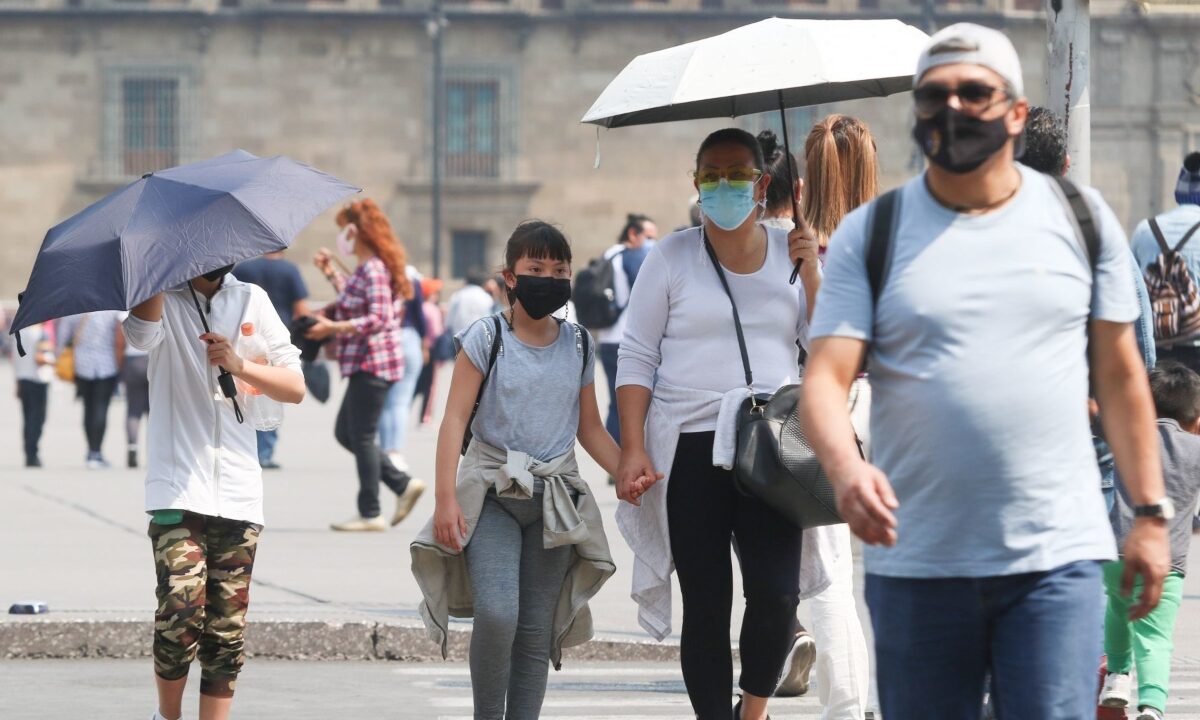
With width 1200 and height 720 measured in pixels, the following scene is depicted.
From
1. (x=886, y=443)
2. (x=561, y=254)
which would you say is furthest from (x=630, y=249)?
(x=886, y=443)

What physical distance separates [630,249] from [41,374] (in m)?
5.25

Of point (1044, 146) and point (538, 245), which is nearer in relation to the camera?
point (538, 245)

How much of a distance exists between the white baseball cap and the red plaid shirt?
765 centimetres

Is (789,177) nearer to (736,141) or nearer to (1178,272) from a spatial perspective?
(736,141)

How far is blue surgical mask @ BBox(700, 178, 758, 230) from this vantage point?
5.52 m

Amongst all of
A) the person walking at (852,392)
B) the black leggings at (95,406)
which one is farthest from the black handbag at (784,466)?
the black leggings at (95,406)

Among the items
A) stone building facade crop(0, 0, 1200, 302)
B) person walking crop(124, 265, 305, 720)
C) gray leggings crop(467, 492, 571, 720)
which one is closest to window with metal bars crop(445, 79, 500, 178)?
stone building facade crop(0, 0, 1200, 302)

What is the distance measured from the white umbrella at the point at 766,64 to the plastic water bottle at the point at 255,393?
108 cm

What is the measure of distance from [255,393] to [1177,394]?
2.69m

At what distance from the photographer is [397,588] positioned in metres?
9.40

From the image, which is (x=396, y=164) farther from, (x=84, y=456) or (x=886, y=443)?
(x=886, y=443)

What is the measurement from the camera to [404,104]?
51.9 meters

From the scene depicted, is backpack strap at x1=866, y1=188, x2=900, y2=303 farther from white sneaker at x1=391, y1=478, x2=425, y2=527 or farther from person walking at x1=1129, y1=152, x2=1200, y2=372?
white sneaker at x1=391, y1=478, x2=425, y2=527

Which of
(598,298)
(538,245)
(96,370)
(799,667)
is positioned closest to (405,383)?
(598,298)
